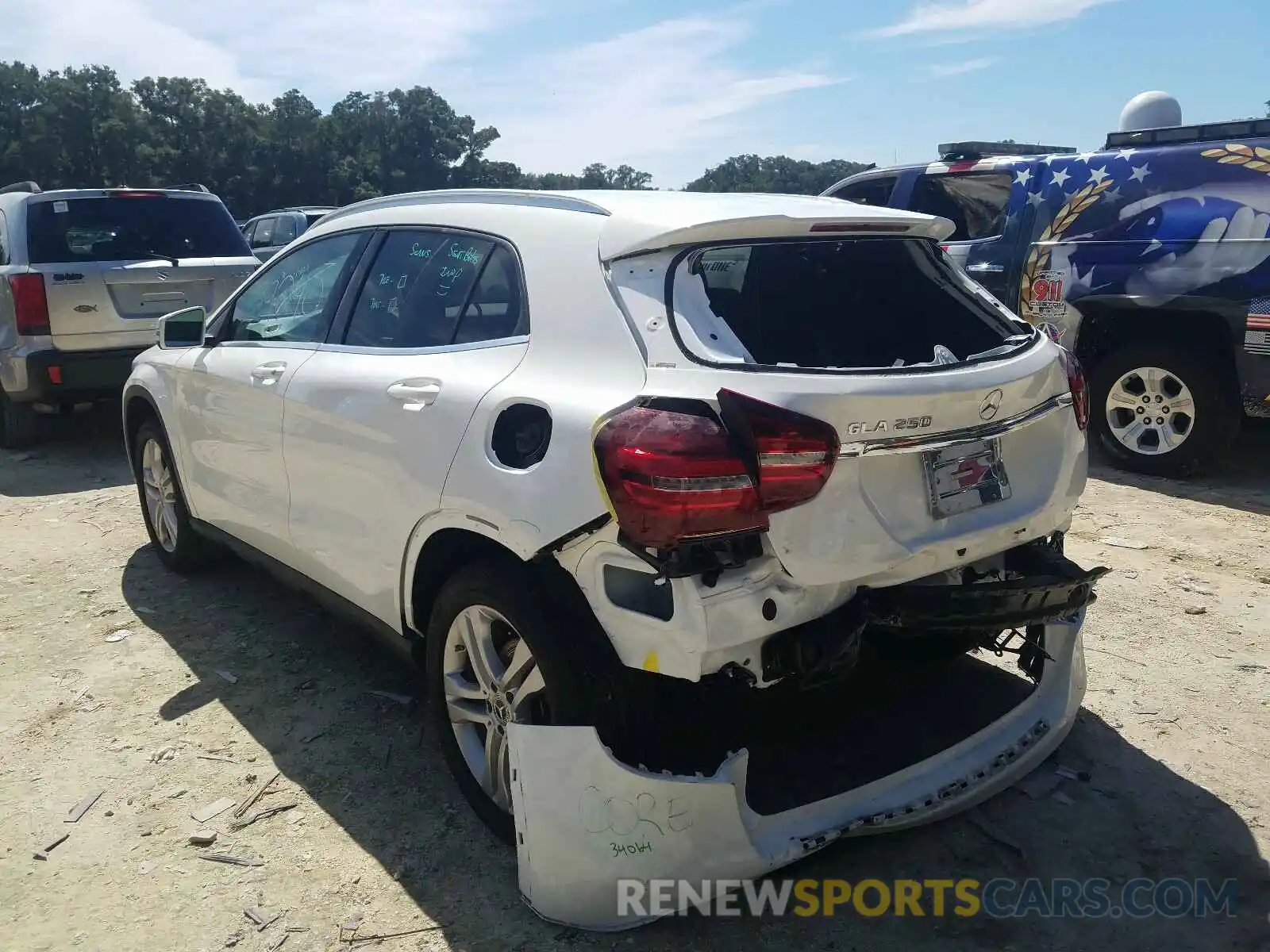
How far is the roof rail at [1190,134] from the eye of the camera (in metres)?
5.95

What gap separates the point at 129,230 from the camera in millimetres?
7785

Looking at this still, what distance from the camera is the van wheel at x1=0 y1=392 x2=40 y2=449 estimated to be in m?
7.91

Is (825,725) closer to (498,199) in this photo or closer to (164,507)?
(498,199)

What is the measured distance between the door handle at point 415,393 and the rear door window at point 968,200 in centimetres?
544

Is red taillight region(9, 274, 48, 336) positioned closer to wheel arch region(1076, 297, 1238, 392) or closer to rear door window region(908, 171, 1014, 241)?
rear door window region(908, 171, 1014, 241)

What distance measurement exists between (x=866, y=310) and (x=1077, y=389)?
2.16ft

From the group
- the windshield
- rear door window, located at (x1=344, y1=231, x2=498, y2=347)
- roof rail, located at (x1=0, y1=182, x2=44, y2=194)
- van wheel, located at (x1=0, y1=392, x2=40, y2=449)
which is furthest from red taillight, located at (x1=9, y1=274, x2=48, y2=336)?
rear door window, located at (x1=344, y1=231, x2=498, y2=347)

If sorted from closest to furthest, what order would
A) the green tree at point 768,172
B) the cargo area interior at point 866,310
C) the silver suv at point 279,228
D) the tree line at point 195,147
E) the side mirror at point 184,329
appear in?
the cargo area interior at point 866,310
the side mirror at point 184,329
the silver suv at point 279,228
the green tree at point 768,172
the tree line at point 195,147

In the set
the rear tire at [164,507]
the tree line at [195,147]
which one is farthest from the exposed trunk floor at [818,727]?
the tree line at [195,147]

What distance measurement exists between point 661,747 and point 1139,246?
5.46 metres

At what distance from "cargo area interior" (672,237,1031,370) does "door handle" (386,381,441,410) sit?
3.00 feet

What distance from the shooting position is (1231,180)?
592 centimetres

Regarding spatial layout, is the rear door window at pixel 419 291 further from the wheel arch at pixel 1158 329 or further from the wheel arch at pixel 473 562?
the wheel arch at pixel 1158 329

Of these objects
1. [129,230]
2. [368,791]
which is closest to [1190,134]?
[368,791]
